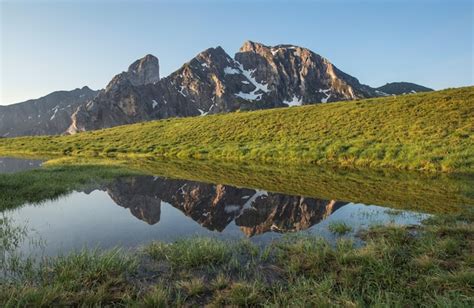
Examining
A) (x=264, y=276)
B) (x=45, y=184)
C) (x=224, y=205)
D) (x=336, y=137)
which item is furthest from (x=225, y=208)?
(x=336, y=137)

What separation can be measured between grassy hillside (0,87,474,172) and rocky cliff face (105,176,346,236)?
15914mm

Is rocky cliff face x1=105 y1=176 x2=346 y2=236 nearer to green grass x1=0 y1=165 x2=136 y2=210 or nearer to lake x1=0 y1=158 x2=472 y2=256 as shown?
lake x1=0 y1=158 x2=472 y2=256

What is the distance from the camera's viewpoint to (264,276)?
6.99m

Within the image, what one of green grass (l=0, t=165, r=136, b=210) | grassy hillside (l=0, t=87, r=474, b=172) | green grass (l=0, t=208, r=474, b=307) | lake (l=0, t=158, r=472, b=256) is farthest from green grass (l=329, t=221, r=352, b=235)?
grassy hillside (l=0, t=87, r=474, b=172)

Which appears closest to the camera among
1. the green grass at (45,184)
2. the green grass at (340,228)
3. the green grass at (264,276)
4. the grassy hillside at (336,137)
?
the green grass at (264,276)

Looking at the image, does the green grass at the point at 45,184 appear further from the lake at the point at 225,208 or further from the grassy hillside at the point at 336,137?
the grassy hillside at the point at 336,137

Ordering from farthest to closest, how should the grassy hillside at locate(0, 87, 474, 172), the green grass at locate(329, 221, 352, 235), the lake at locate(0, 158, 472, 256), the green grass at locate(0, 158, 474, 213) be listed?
the grassy hillside at locate(0, 87, 474, 172) → the green grass at locate(0, 158, 474, 213) → the lake at locate(0, 158, 472, 256) → the green grass at locate(329, 221, 352, 235)

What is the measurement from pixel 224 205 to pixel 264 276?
8.49m

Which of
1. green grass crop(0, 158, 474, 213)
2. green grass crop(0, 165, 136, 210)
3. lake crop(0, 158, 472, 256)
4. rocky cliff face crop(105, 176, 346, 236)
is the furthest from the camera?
green grass crop(0, 165, 136, 210)

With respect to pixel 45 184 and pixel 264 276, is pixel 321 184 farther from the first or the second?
pixel 45 184

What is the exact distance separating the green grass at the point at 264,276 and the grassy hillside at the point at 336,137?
21.1 m

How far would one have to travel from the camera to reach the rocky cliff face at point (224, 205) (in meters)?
12.0

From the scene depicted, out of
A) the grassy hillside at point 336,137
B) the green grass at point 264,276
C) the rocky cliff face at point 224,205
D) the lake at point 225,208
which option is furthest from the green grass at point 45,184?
the grassy hillside at point 336,137

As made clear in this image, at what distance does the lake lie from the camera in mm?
10523
